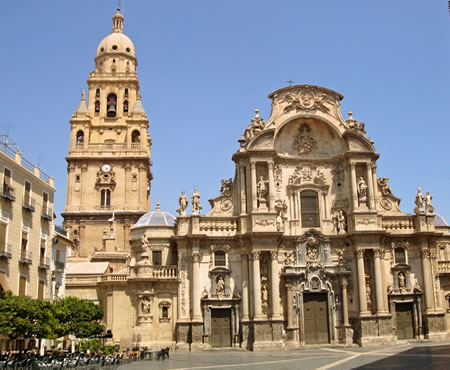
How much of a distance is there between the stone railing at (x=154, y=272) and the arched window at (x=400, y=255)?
16.6m

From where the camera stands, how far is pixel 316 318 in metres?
41.6

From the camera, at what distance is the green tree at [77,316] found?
3121cm

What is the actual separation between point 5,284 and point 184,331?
46.5ft

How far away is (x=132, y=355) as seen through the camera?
32.8 meters

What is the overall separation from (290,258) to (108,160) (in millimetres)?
31843

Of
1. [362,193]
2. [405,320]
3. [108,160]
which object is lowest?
[405,320]

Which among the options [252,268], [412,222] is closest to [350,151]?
[412,222]

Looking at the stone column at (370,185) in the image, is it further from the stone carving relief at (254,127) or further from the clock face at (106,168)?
the clock face at (106,168)

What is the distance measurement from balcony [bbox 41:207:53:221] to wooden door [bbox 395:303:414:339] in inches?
999

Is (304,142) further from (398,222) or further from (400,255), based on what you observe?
(400,255)

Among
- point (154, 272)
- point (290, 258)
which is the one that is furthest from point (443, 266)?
point (154, 272)

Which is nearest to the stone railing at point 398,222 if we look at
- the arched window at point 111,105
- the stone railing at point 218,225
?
the stone railing at point 218,225

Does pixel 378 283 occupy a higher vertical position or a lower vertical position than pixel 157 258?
lower

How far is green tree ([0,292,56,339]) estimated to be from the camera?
26292 millimetres
